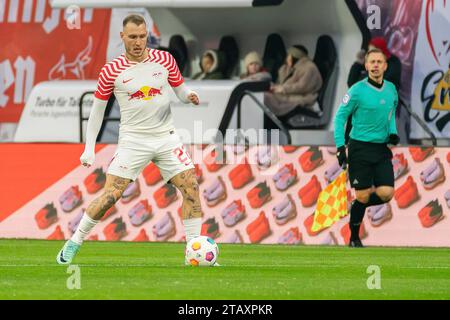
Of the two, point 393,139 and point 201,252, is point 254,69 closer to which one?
point 393,139

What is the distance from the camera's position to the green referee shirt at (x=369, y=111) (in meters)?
17.7

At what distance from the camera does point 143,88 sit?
14.2 meters

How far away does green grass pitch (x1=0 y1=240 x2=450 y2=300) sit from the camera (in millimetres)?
11664

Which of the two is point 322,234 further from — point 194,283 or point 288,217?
point 194,283

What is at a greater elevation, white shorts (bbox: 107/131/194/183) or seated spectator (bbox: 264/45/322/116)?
seated spectator (bbox: 264/45/322/116)

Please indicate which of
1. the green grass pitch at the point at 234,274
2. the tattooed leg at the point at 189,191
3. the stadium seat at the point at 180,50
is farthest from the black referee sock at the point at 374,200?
the stadium seat at the point at 180,50


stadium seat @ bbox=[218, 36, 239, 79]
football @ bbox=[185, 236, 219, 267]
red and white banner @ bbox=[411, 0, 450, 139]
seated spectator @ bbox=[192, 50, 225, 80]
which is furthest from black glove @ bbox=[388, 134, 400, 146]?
stadium seat @ bbox=[218, 36, 239, 79]

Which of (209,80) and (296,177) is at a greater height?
(209,80)

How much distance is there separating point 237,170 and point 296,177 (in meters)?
0.77

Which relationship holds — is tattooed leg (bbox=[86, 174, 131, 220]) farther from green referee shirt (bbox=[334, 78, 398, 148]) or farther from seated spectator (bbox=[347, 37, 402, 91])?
seated spectator (bbox=[347, 37, 402, 91])

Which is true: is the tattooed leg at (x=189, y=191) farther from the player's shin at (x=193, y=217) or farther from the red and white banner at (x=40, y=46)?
the red and white banner at (x=40, y=46)

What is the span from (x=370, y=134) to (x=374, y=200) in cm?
76
